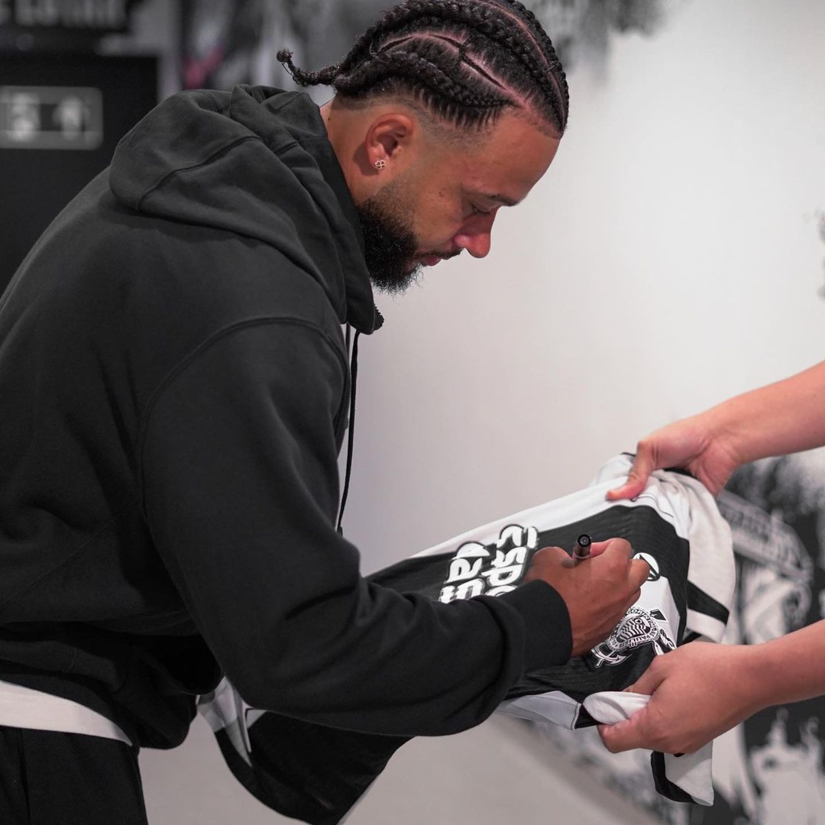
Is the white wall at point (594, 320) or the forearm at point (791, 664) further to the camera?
the white wall at point (594, 320)

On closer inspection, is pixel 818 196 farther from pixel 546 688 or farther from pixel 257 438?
pixel 257 438

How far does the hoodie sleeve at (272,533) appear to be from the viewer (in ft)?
3.17

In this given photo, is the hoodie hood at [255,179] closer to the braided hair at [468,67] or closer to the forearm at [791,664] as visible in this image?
the braided hair at [468,67]

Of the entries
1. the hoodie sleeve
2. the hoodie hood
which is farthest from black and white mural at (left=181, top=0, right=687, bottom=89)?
the hoodie sleeve

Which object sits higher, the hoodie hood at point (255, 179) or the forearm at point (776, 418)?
the hoodie hood at point (255, 179)

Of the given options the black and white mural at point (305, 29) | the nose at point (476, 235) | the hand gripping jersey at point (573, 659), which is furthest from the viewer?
the black and white mural at point (305, 29)

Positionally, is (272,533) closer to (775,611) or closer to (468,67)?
(468,67)

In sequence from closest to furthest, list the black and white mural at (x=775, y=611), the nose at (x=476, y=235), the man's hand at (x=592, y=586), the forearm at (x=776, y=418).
Answer: 1. the man's hand at (x=592, y=586)
2. the nose at (x=476, y=235)
3. the forearm at (x=776, y=418)
4. the black and white mural at (x=775, y=611)

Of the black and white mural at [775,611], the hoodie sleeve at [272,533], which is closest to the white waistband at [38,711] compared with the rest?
the hoodie sleeve at [272,533]

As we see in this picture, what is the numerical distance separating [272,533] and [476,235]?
20.3 inches

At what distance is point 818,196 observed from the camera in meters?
1.97

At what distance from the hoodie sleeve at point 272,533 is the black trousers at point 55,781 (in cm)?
34

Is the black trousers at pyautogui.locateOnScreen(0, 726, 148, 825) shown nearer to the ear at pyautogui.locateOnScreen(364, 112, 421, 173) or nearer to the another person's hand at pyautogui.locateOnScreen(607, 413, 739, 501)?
the ear at pyautogui.locateOnScreen(364, 112, 421, 173)

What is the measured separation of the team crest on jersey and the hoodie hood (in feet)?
1.84
